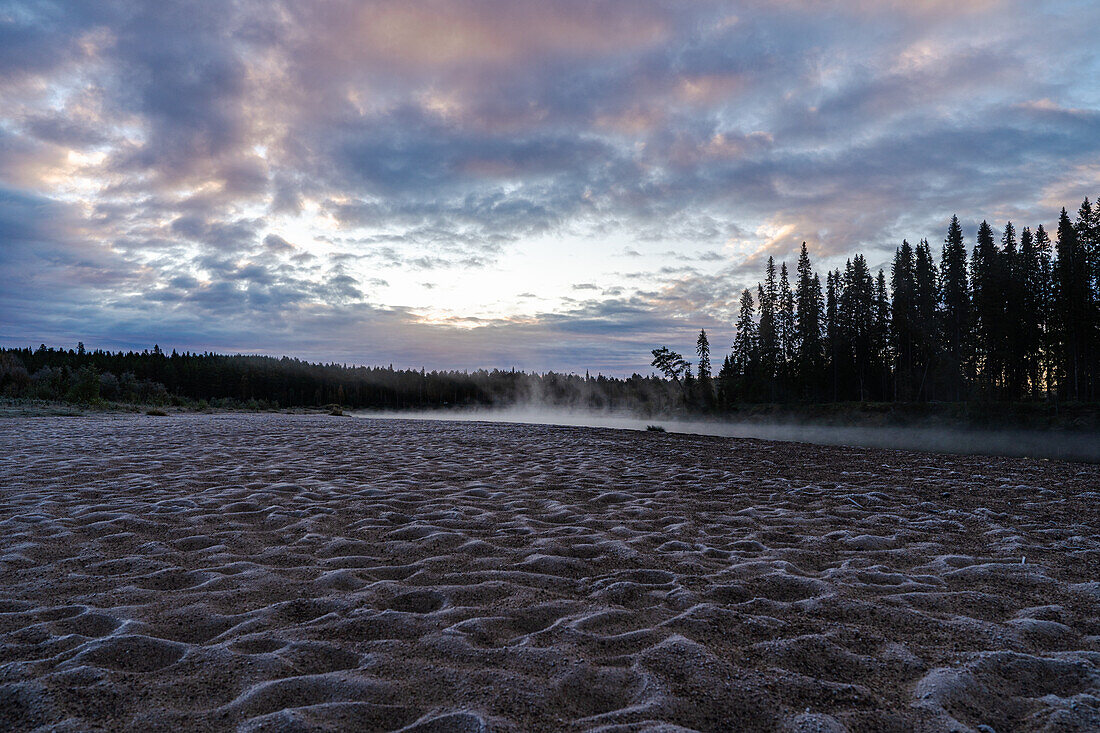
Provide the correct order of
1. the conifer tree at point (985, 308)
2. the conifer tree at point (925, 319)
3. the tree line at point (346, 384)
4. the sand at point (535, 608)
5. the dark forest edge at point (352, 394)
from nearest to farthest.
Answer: the sand at point (535, 608), the dark forest edge at point (352, 394), the conifer tree at point (985, 308), the conifer tree at point (925, 319), the tree line at point (346, 384)

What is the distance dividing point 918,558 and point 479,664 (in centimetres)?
492

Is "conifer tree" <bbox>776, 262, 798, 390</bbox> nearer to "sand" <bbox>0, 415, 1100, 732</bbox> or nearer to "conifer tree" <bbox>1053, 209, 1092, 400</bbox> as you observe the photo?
"conifer tree" <bbox>1053, 209, 1092, 400</bbox>

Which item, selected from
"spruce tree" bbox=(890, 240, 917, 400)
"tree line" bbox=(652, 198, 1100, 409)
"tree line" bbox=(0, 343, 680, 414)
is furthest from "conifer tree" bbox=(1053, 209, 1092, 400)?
"tree line" bbox=(0, 343, 680, 414)

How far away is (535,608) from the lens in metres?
3.89

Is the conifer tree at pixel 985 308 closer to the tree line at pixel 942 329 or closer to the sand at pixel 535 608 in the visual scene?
the tree line at pixel 942 329

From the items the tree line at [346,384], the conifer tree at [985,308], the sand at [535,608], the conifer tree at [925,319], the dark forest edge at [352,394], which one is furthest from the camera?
the tree line at [346,384]

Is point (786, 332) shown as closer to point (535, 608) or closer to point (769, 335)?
point (769, 335)

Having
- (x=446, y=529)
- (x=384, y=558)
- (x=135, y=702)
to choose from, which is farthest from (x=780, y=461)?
(x=135, y=702)

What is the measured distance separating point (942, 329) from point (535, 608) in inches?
2566

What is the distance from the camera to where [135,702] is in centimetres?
262

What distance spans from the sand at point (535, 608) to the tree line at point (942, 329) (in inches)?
2051

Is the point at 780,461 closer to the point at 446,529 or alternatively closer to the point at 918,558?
the point at 918,558

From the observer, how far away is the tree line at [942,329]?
4391 centimetres

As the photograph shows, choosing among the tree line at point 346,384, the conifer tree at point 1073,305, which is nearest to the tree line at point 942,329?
the conifer tree at point 1073,305
